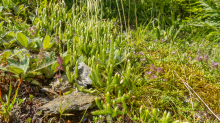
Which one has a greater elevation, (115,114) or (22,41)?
Result: (22,41)

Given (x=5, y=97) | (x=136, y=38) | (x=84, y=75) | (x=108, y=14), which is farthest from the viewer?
(x=108, y=14)

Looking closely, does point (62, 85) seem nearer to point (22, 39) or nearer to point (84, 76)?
point (84, 76)

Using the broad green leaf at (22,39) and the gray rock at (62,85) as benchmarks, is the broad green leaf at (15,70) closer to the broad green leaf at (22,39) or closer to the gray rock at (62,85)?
the gray rock at (62,85)

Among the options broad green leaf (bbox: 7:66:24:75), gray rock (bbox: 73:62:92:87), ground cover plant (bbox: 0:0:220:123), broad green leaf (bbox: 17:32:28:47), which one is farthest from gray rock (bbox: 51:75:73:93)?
broad green leaf (bbox: 17:32:28:47)

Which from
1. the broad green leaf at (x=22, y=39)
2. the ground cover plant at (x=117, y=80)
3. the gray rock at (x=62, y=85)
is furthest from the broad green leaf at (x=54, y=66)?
the broad green leaf at (x=22, y=39)

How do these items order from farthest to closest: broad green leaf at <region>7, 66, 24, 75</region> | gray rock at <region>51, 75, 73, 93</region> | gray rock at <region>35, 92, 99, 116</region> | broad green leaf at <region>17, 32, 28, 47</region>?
1. broad green leaf at <region>17, 32, 28, 47</region>
2. gray rock at <region>51, 75, 73, 93</region>
3. broad green leaf at <region>7, 66, 24, 75</region>
4. gray rock at <region>35, 92, 99, 116</region>

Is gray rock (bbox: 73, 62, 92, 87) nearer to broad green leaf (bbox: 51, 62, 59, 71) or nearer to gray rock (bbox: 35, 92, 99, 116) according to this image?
gray rock (bbox: 35, 92, 99, 116)

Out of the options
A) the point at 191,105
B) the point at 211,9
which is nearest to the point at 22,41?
the point at 191,105

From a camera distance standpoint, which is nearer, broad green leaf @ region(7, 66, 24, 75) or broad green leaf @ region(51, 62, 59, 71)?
broad green leaf @ region(7, 66, 24, 75)

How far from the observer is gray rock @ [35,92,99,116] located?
5.73ft

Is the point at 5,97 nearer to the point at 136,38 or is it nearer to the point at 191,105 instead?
the point at 191,105

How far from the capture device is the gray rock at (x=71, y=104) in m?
1.75

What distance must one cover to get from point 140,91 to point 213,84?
3.72ft

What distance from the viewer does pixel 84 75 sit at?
2.29 metres
